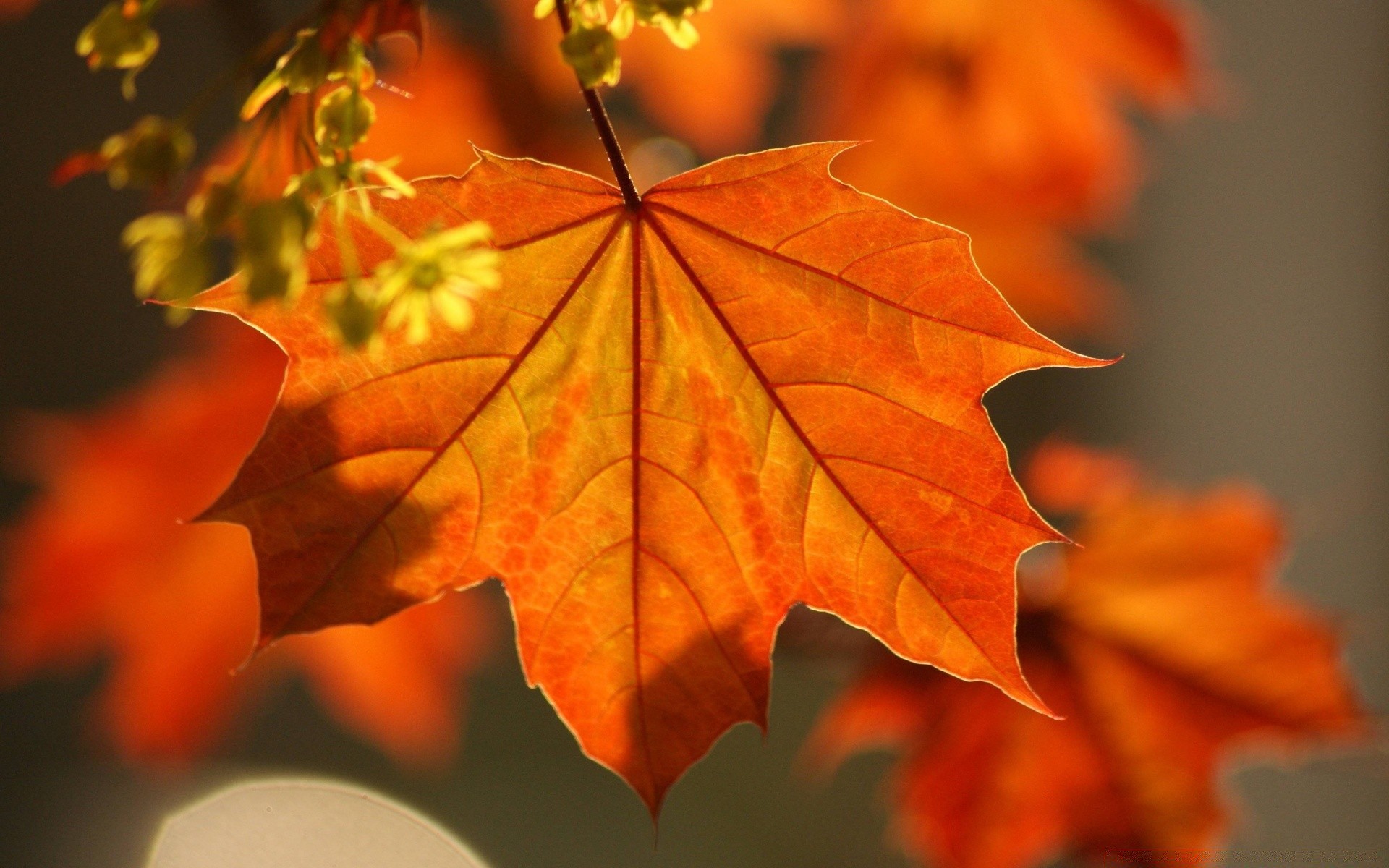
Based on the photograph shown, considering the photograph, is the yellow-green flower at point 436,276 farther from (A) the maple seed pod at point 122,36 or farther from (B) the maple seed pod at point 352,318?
(A) the maple seed pod at point 122,36

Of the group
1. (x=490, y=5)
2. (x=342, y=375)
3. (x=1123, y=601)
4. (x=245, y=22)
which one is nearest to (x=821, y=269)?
(x=342, y=375)

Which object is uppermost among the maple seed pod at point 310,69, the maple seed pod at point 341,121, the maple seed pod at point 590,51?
the maple seed pod at point 590,51

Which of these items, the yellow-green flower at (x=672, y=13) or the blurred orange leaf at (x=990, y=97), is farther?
the blurred orange leaf at (x=990, y=97)

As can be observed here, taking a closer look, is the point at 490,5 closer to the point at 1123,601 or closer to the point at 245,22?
the point at 245,22

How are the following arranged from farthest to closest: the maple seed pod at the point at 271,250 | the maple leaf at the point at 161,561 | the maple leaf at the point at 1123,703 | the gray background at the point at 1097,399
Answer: the gray background at the point at 1097,399
the maple leaf at the point at 161,561
the maple leaf at the point at 1123,703
the maple seed pod at the point at 271,250

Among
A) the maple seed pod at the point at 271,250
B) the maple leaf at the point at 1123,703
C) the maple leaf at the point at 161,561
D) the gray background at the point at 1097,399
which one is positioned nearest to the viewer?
the maple seed pod at the point at 271,250

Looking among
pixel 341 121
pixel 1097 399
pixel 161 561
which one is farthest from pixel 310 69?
pixel 1097 399

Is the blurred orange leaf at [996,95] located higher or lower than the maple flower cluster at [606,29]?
higher

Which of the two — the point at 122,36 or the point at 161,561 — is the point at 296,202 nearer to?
the point at 122,36

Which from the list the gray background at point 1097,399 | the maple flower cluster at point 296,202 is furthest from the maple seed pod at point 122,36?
the gray background at point 1097,399
